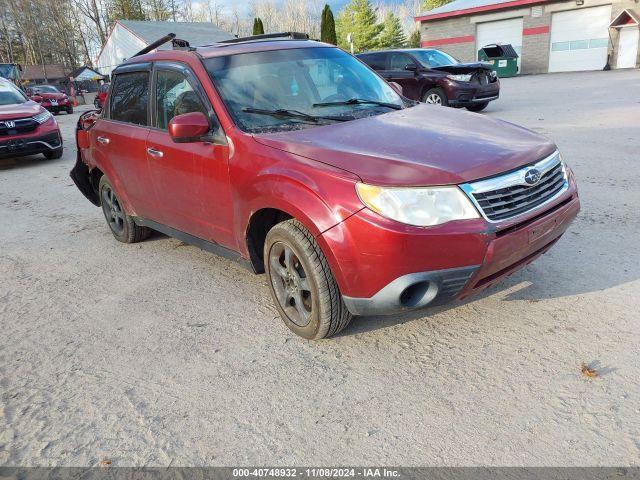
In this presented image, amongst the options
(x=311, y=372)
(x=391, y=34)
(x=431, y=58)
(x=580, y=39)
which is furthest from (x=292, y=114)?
(x=391, y=34)

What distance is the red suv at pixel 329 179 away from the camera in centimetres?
260

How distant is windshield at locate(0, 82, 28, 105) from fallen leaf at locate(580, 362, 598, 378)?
1192 centimetres

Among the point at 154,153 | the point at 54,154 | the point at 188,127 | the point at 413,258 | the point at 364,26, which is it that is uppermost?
the point at 364,26

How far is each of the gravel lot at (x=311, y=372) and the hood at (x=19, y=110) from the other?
6.76 metres

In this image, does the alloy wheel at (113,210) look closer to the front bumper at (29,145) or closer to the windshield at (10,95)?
the front bumper at (29,145)

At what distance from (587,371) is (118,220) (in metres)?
4.47

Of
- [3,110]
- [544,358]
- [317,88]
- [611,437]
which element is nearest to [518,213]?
[544,358]

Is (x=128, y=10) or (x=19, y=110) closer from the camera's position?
(x=19, y=110)

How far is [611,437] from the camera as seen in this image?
2234 mm

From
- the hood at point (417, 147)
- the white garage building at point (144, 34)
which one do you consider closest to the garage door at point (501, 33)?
the white garage building at point (144, 34)

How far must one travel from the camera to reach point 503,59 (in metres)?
29.4

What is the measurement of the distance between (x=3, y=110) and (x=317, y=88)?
9091 millimetres

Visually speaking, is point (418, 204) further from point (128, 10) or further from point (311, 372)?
point (128, 10)

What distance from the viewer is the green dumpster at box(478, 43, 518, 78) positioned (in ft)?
95.9
